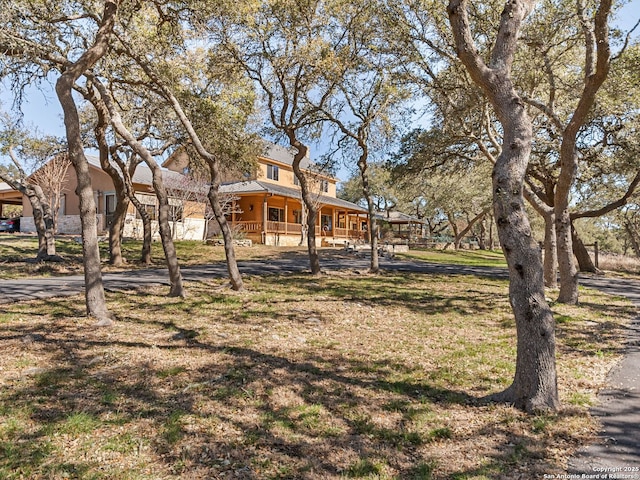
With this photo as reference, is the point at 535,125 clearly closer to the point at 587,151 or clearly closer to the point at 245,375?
the point at 587,151

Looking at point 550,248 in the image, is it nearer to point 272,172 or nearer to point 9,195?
point 272,172

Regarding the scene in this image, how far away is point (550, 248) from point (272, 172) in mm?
23795

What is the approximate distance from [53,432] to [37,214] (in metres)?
14.1

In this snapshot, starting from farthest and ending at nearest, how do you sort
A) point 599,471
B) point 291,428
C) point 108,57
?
point 108,57
point 291,428
point 599,471

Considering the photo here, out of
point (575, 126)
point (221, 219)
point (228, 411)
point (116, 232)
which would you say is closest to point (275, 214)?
point (116, 232)

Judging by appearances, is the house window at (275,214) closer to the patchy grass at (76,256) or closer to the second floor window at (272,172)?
the second floor window at (272,172)

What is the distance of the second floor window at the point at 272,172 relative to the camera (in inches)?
1250

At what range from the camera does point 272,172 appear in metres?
32.2

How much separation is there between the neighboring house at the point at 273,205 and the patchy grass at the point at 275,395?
18642 millimetres

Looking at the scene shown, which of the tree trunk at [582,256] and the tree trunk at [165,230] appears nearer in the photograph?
the tree trunk at [165,230]

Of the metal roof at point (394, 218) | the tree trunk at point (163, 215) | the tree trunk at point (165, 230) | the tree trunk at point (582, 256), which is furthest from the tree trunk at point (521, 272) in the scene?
the metal roof at point (394, 218)

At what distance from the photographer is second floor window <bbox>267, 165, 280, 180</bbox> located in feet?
104

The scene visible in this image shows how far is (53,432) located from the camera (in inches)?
130

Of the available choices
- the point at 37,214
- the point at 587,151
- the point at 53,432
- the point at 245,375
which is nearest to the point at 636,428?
the point at 245,375
